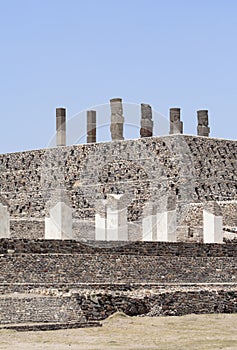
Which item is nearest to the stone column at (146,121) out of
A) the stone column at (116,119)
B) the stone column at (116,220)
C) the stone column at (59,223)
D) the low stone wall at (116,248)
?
the stone column at (116,119)

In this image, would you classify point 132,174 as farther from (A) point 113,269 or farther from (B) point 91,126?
(A) point 113,269

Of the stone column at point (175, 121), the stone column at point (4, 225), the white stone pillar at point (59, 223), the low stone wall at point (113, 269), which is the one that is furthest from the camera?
the stone column at point (175, 121)

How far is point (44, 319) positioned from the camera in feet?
63.4

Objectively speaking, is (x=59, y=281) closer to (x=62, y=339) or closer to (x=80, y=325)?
(x=80, y=325)

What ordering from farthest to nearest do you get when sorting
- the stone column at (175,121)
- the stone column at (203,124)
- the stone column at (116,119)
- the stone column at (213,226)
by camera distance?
the stone column at (203,124), the stone column at (116,119), the stone column at (175,121), the stone column at (213,226)

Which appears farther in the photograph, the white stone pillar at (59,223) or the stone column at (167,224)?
the stone column at (167,224)

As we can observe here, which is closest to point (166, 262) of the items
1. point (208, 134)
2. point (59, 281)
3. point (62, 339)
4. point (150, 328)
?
point (59, 281)

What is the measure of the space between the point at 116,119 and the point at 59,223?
1564cm

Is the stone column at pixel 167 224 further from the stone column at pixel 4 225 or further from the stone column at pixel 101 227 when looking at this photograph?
the stone column at pixel 4 225

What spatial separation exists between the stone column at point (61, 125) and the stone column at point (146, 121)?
3.57 m

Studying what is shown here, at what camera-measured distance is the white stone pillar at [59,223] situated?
27.5 metres

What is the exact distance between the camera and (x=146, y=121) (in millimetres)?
43031

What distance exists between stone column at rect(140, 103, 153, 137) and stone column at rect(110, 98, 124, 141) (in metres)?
0.83

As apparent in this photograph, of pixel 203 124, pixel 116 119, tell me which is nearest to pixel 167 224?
pixel 116 119
